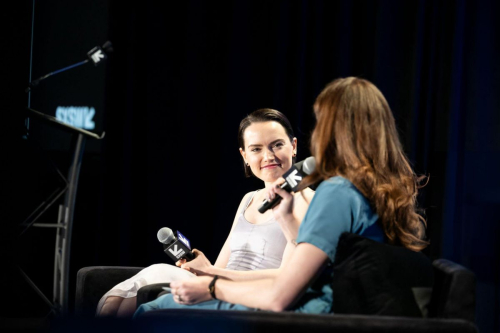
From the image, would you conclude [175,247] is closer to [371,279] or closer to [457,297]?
[371,279]

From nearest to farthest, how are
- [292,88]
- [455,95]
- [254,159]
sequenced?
[254,159], [455,95], [292,88]

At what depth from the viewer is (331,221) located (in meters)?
1.46

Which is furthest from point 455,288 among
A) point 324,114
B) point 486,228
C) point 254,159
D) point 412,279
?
point 486,228

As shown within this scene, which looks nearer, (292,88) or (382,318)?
(382,318)

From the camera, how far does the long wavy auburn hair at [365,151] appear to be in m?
1.52

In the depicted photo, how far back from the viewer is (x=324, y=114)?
1.57 metres

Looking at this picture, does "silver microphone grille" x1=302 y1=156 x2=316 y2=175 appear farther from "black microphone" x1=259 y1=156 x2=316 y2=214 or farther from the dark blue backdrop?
the dark blue backdrop

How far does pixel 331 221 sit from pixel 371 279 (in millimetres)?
173

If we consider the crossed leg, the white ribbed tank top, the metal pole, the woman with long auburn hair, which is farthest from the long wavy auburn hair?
the metal pole

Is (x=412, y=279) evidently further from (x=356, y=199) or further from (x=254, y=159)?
(x=254, y=159)

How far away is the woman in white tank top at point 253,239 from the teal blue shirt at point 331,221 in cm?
32

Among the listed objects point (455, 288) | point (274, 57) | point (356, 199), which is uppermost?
point (274, 57)

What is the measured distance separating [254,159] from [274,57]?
4.93 feet

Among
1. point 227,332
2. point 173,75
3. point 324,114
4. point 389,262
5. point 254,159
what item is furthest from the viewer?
point 173,75
